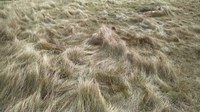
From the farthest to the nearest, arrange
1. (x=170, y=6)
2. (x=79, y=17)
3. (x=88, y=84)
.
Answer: (x=170, y=6) < (x=79, y=17) < (x=88, y=84)

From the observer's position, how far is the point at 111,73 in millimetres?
2980

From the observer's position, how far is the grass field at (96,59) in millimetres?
2521

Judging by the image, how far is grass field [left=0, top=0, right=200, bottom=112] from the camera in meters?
2.52

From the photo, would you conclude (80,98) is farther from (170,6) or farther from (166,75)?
(170,6)

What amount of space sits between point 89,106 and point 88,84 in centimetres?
29

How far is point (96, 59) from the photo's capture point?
3309 millimetres

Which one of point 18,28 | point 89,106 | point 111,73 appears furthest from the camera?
point 18,28

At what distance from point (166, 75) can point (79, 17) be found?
2510 millimetres

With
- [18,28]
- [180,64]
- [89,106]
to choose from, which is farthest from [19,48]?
[180,64]

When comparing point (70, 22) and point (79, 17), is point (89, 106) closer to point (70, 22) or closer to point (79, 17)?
point (70, 22)

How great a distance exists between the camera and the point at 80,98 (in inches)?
95.2

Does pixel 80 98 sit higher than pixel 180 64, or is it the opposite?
pixel 80 98

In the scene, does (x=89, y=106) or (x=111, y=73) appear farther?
(x=111, y=73)

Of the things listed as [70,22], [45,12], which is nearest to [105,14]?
[70,22]
